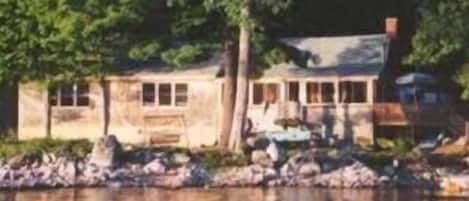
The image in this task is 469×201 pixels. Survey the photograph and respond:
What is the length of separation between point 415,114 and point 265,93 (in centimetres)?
598

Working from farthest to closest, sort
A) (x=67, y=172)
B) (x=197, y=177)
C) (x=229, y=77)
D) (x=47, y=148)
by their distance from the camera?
(x=229, y=77)
(x=47, y=148)
(x=67, y=172)
(x=197, y=177)

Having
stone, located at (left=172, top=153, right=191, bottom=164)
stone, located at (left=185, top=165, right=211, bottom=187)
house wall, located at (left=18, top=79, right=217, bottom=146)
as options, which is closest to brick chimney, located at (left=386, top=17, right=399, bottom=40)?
house wall, located at (left=18, top=79, right=217, bottom=146)

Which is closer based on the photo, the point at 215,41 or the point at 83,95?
the point at 215,41

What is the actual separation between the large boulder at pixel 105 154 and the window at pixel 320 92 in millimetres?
9651

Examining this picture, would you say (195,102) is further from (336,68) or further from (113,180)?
(113,180)

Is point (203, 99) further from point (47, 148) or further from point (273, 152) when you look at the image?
point (273, 152)

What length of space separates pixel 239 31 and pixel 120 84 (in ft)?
19.2

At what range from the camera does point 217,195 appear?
41625mm

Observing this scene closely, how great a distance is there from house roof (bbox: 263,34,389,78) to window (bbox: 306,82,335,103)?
0.38 meters

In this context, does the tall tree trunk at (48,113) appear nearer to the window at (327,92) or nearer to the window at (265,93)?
the window at (265,93)

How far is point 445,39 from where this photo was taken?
5031cm

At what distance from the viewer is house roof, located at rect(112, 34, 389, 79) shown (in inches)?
2164

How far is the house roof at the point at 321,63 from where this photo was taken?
55.0 metres

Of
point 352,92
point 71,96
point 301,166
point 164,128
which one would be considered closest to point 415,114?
point 352,92
